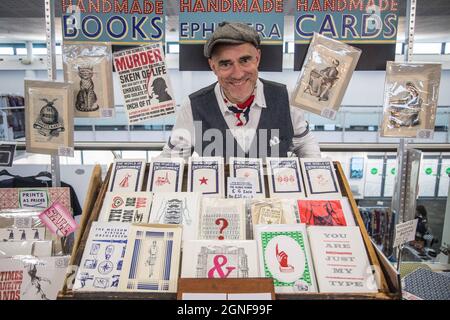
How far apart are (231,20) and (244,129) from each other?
63 cm

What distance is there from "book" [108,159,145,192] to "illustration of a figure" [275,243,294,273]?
60cm

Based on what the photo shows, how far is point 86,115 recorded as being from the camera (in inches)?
71.6

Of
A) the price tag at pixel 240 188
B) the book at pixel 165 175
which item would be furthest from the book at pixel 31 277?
the price tag at pixel 240 188

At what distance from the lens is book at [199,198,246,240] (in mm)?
1256

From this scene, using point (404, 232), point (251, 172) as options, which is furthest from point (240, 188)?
point (404, 232)

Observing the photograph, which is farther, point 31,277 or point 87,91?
point 87,91

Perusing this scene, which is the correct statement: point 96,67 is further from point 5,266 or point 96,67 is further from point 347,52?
point 347,52

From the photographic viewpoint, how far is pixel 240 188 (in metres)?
1.44

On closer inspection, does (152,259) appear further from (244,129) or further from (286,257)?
(244,129)

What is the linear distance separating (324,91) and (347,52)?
0.22 m

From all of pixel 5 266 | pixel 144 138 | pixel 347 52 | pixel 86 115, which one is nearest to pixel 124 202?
pixel 5 266

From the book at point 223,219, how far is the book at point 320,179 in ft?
0.96

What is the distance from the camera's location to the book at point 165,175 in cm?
145

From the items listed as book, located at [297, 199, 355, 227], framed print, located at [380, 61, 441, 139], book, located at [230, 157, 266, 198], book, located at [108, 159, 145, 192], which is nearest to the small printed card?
book, located at [108, 159, 145, 192]
